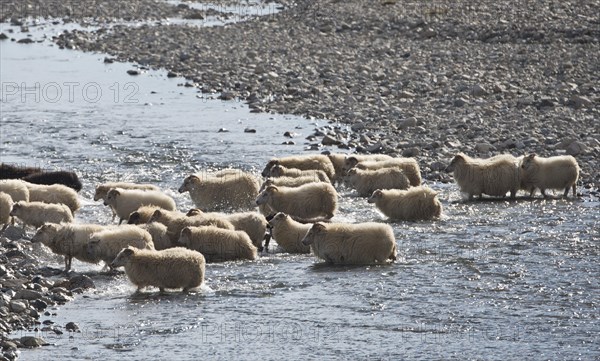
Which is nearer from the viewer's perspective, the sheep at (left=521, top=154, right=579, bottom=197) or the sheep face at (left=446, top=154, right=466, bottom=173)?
the sheep at (left=521, top=154, right=579, bottom=197)

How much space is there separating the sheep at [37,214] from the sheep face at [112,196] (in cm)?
91

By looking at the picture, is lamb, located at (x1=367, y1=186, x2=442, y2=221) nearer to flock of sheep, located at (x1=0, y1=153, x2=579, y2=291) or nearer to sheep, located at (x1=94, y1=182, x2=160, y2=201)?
flock of sheep, located at (x1=0, y1=153, x2=579, y2=291)

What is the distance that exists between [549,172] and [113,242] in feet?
24.0

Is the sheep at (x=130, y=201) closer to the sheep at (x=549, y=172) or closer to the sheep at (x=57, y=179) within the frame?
the sheep at (x=57, y=179)

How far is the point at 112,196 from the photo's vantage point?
1638cm

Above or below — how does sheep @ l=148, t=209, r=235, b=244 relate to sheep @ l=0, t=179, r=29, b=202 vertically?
above

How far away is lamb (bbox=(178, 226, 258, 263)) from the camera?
1417cm

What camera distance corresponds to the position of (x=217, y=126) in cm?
2484

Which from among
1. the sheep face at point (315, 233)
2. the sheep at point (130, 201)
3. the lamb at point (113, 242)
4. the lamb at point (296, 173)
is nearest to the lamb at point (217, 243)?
the lamb at point (113, 242)

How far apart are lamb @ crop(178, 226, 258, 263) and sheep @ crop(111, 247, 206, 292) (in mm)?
1281

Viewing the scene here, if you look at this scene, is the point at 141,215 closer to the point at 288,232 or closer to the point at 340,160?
the point at 288,232

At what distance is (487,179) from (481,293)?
5.15 meters

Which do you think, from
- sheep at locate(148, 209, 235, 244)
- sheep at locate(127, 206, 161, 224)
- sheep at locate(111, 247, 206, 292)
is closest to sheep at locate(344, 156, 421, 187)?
sheep at locate(148, 209, 235, 244)

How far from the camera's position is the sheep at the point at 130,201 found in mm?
16359
